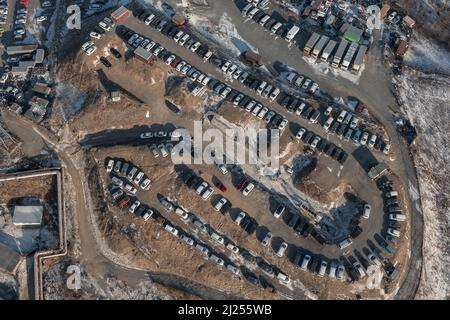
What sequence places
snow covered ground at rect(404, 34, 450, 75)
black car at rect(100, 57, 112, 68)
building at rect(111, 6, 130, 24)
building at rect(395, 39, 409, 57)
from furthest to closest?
snow covered ground at rect(404, 34, 450, 75) → building at rect(395, 39, 409, 57) → building at rect(111, 6, 130, 24) → black car at rect(100, 57, 112, 68)

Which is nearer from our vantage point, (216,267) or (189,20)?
(216,267)

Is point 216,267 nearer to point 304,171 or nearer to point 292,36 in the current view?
point 304,171

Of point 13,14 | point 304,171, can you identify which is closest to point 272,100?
point 304,171

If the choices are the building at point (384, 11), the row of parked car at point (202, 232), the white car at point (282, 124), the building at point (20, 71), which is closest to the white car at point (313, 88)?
the white car at point (282, 124)

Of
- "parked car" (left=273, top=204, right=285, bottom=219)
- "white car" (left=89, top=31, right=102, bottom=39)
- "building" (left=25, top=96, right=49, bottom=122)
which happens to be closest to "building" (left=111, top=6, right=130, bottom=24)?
"white car" (left=89, top=31, right=102, bottom=39)

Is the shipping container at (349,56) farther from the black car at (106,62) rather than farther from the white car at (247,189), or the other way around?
the black car at (106,62)

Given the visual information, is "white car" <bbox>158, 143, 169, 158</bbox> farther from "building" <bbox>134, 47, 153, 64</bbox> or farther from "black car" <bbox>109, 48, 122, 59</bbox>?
"black car" <bbox>109, 48, 122, 59</bbox>

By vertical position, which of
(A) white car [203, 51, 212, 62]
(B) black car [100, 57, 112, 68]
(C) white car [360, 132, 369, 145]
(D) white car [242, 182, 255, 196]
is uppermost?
(C) white car [360, 132, 369, 145]
